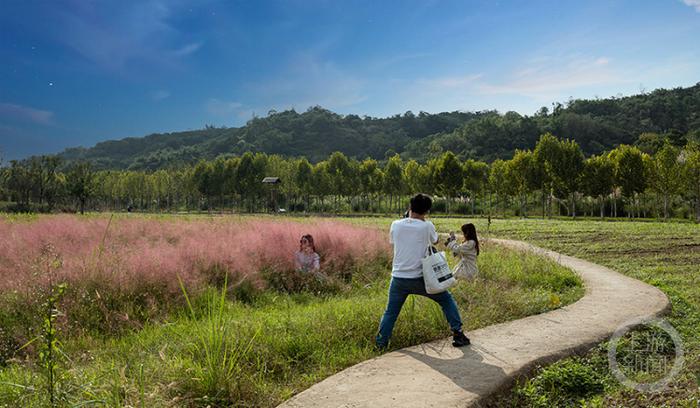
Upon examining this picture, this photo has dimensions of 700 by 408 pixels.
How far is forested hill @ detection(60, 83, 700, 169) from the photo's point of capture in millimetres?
104750

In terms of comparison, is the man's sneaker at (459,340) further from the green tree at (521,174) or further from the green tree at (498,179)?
the green tree at (498,179)

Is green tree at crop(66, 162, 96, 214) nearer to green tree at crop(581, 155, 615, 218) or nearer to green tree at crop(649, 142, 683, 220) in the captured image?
green tree at crop(581, 155, 615, 218)

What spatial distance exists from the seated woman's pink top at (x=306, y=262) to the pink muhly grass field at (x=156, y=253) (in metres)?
0.21

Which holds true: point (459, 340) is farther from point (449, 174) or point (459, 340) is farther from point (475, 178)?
point (475, 178)

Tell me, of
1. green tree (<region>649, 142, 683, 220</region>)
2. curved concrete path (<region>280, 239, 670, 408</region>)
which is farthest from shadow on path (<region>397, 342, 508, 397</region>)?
green tree (<region>649, 142, 683, 220</region>)

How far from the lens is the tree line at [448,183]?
46.4 m

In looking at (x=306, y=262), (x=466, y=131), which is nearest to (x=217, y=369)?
(x=306, y=262)

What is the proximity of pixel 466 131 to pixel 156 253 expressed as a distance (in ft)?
399

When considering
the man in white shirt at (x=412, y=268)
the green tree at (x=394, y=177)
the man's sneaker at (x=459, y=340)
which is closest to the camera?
the man in white shirt at (x=412, y=268)

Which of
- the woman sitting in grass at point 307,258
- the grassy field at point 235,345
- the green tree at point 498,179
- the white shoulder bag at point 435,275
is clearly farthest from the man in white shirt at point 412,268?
the green tree at point 498,179

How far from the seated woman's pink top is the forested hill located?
82.0 metres

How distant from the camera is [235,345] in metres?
4.94

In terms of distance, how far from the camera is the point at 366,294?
9523 mm

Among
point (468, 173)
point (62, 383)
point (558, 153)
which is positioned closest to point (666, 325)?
point (62, 383)
